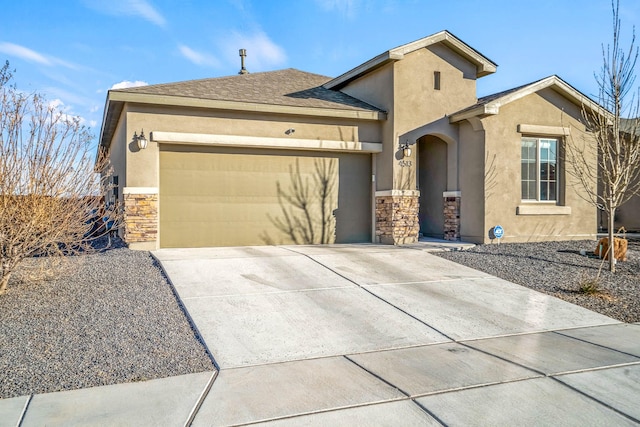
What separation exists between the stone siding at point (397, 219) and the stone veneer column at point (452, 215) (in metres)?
1.12

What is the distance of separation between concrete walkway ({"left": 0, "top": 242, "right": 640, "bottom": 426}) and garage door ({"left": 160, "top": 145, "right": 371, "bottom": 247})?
242 cm

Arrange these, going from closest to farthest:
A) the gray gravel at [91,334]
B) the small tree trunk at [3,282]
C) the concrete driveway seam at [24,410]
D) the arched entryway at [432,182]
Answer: the concrete driveway seam at [24,410], the gray gravel at [91,334], the small tree trunk at [3,282], the arched entryway at [432,182]

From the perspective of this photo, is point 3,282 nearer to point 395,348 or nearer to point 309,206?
point 395,348

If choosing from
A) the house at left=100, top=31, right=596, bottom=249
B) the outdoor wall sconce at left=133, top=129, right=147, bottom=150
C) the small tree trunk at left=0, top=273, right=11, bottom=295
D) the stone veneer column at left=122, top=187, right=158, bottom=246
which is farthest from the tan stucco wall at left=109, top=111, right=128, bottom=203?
the small tree trunk at left=0, top=273, right=11, bottom=295

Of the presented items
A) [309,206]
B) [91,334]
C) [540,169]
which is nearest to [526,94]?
[540,169]

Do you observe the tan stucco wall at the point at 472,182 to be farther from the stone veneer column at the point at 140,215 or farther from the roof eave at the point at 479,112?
the stone veneer column at the point at 140,215

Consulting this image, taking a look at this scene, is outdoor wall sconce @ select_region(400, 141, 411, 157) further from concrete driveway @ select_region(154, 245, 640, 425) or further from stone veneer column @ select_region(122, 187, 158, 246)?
stone veneer column @ select_region(122, 187, 158, 246)

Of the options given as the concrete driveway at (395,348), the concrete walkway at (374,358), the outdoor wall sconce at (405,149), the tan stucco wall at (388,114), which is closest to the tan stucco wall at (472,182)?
the outdoor wall sconce at (405,149)

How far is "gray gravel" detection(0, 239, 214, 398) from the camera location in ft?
15.2

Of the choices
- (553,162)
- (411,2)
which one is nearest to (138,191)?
(411,2)

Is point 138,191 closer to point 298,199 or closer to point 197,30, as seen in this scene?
point 298,199

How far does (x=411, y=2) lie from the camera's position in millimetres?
11891

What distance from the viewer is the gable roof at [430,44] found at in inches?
484

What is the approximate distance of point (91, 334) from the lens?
18.2ft
